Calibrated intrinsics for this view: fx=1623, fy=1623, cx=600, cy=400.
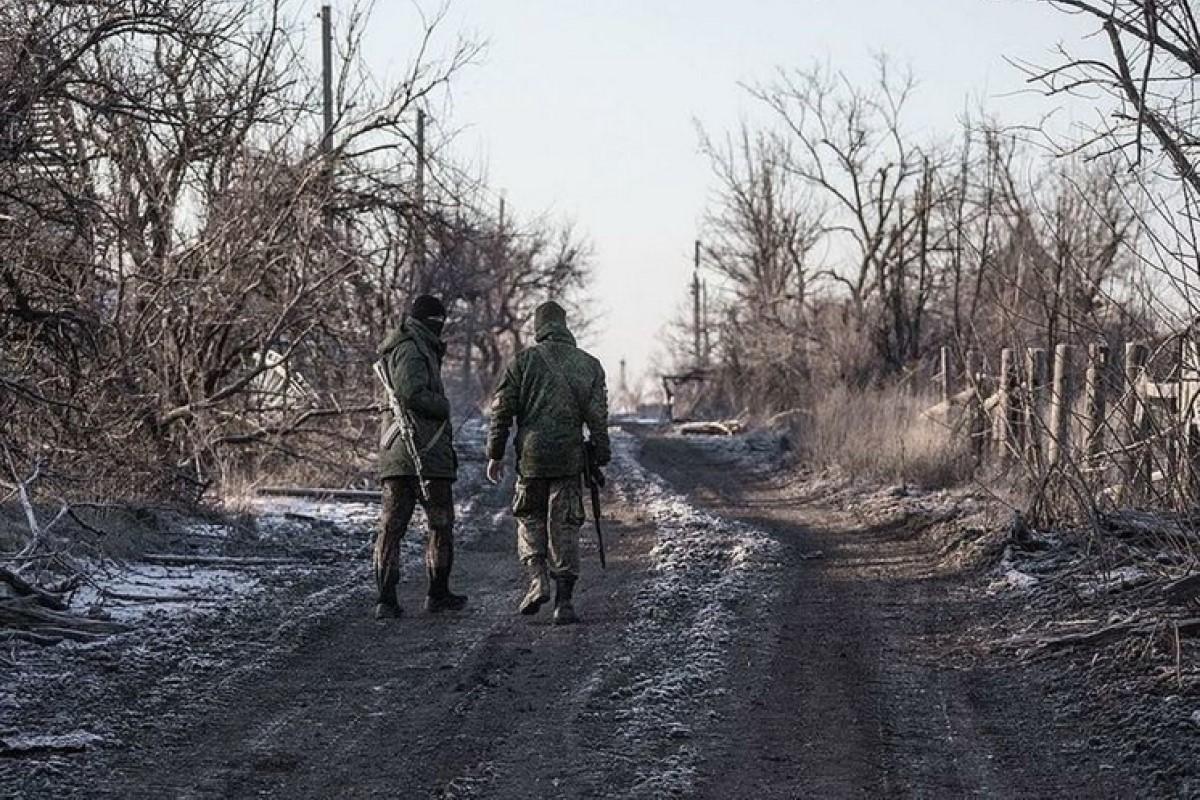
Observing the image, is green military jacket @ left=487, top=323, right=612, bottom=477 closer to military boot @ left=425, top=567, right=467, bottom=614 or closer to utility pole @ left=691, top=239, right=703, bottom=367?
military boot @ left=425, top=567, right=467, bottom=614

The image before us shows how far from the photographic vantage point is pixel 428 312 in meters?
10.8

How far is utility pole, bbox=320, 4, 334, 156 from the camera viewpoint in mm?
19345

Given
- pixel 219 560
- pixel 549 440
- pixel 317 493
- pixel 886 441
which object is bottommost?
pixel 219 560

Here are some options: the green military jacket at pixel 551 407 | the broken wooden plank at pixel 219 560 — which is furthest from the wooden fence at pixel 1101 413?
the broken wooden plank at pixel 219 560

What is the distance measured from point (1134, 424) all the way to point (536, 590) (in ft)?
12.5

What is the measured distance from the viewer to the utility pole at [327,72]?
19.3 meters

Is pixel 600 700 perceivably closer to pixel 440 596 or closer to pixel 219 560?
pixel 440 596

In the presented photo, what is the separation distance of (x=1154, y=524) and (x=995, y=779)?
3181 mm

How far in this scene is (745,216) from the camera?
45281 millimetres

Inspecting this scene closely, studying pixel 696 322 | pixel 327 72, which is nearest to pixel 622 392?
pixel 696 322

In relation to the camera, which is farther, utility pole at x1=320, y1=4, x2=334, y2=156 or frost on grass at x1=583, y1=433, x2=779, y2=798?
utility pole at x1=320, y1=4, x2=334, y2=156

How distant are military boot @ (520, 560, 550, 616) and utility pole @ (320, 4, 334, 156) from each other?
975cm

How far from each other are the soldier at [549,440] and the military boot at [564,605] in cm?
2


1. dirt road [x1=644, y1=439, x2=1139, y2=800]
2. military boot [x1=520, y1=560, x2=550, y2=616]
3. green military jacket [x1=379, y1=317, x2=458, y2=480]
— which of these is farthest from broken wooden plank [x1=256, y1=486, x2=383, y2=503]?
military boot [x1=520, y1=560, x2=550, y2=616]
